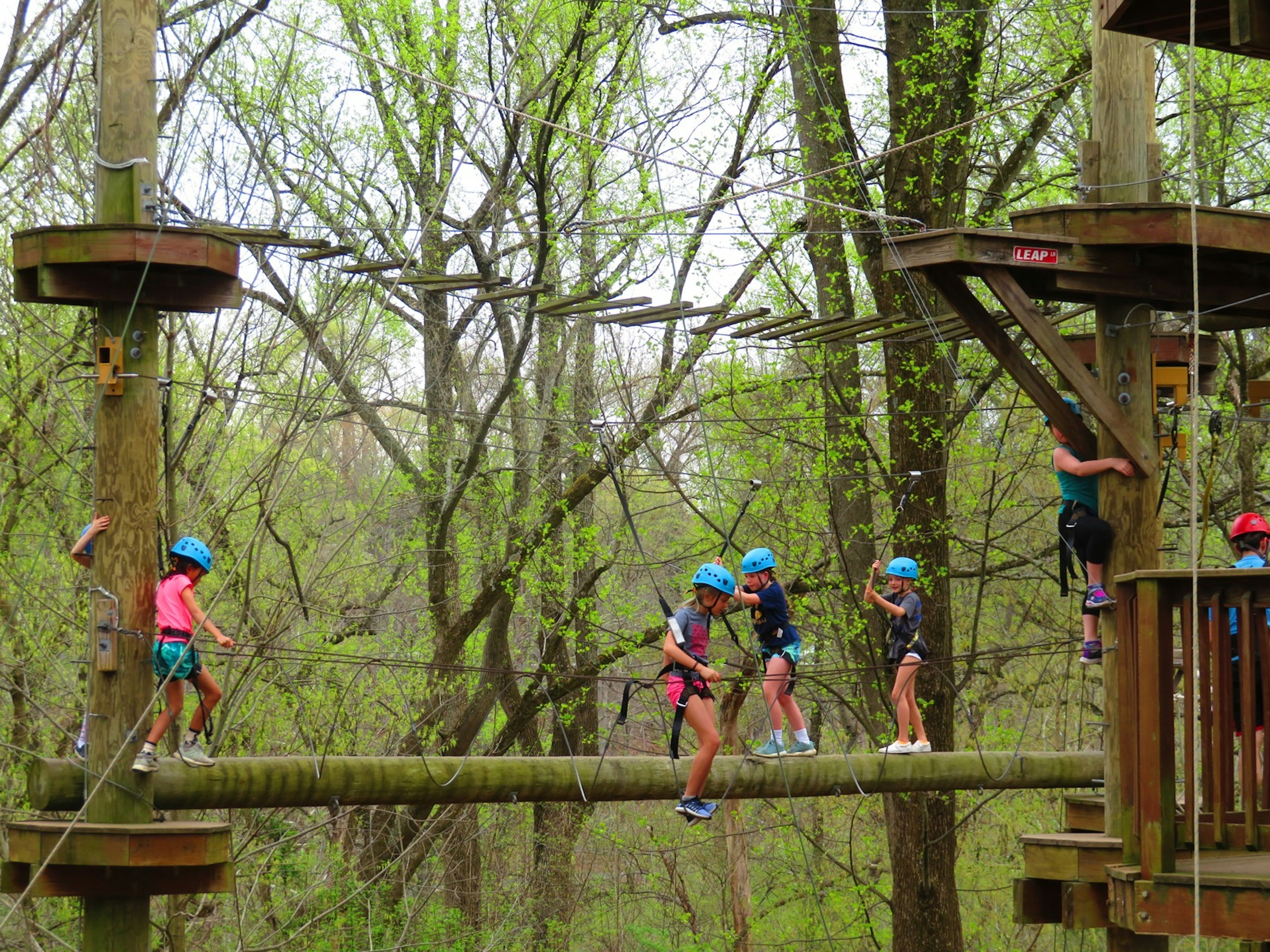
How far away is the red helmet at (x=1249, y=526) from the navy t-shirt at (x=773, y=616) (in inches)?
99.4

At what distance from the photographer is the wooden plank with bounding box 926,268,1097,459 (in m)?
7.16

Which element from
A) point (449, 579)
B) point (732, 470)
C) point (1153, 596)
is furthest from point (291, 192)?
point (1153, 596)

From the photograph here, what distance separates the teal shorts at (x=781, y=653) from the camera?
823 centimetres

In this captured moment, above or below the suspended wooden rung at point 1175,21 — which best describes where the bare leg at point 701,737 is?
below

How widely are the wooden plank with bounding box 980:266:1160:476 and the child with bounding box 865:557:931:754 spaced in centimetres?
183

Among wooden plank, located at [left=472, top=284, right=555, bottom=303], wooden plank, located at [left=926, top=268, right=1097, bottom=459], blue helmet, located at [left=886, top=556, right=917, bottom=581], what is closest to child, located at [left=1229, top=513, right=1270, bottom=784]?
wooden plank, located at [left=926, top=268, right=1097, bottom=459]

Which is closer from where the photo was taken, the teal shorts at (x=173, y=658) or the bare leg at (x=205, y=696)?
the teal shorts at (x=173, y=658)

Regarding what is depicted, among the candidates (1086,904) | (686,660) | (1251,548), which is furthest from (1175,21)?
(1086,904)

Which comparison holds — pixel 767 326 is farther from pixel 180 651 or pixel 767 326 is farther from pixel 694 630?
pixel 180 651

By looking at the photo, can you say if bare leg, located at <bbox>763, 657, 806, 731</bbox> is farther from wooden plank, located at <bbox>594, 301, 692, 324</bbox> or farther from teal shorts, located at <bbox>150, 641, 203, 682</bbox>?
teal shorts, located at <bbox>150, 641, 203, 682</bbox>

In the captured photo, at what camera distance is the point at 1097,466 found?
288 inches

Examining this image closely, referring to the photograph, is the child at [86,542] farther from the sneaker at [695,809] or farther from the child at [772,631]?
the child at [772,631]

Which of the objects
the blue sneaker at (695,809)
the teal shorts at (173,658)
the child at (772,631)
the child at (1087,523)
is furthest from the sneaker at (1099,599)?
the teal shorts at (173,658)

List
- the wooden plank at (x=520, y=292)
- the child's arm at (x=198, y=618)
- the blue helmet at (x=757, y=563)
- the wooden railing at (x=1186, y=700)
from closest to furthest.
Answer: the wooden railing at (x=1186, y=700) → the child's arm at (x=198, y=618) → the wooden plank at (x=520, y=292) → the blue helmet at (x=757, y=563)
